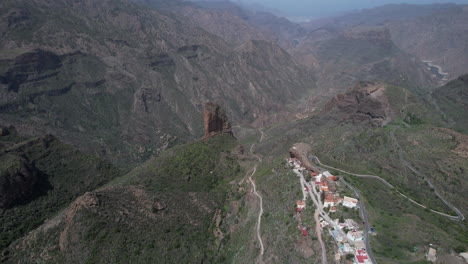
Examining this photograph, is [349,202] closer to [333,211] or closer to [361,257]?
[333,211]

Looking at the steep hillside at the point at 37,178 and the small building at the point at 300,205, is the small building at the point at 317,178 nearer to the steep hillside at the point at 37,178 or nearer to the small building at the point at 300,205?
the small building at the point at 300,205

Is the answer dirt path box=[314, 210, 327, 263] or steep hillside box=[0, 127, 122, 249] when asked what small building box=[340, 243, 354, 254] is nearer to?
dirt path box=[314, 210, 327, 263]

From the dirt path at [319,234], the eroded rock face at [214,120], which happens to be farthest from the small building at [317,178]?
the eroded rock face at [214,120]

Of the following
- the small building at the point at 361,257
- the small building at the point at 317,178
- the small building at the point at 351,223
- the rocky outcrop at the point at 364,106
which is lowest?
the rocky outcrop at the point at 364,106

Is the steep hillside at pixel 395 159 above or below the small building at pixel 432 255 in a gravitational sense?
below

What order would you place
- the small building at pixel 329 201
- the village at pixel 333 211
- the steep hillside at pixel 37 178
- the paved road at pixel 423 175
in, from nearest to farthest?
the village at pixel 333 211 < the small building at pixel 329 201 < the paved road at pixel 423 175 < the steep hillside at pixel 37 178

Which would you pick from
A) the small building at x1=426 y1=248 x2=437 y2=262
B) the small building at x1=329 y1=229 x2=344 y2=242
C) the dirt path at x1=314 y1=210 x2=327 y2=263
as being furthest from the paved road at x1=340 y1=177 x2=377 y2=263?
the small building at x1=426 y1=248 x2=437 y2=262

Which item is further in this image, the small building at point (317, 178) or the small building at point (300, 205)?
the small building at point (317, 178)

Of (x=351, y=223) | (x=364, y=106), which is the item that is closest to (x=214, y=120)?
(x=364, y=106)
